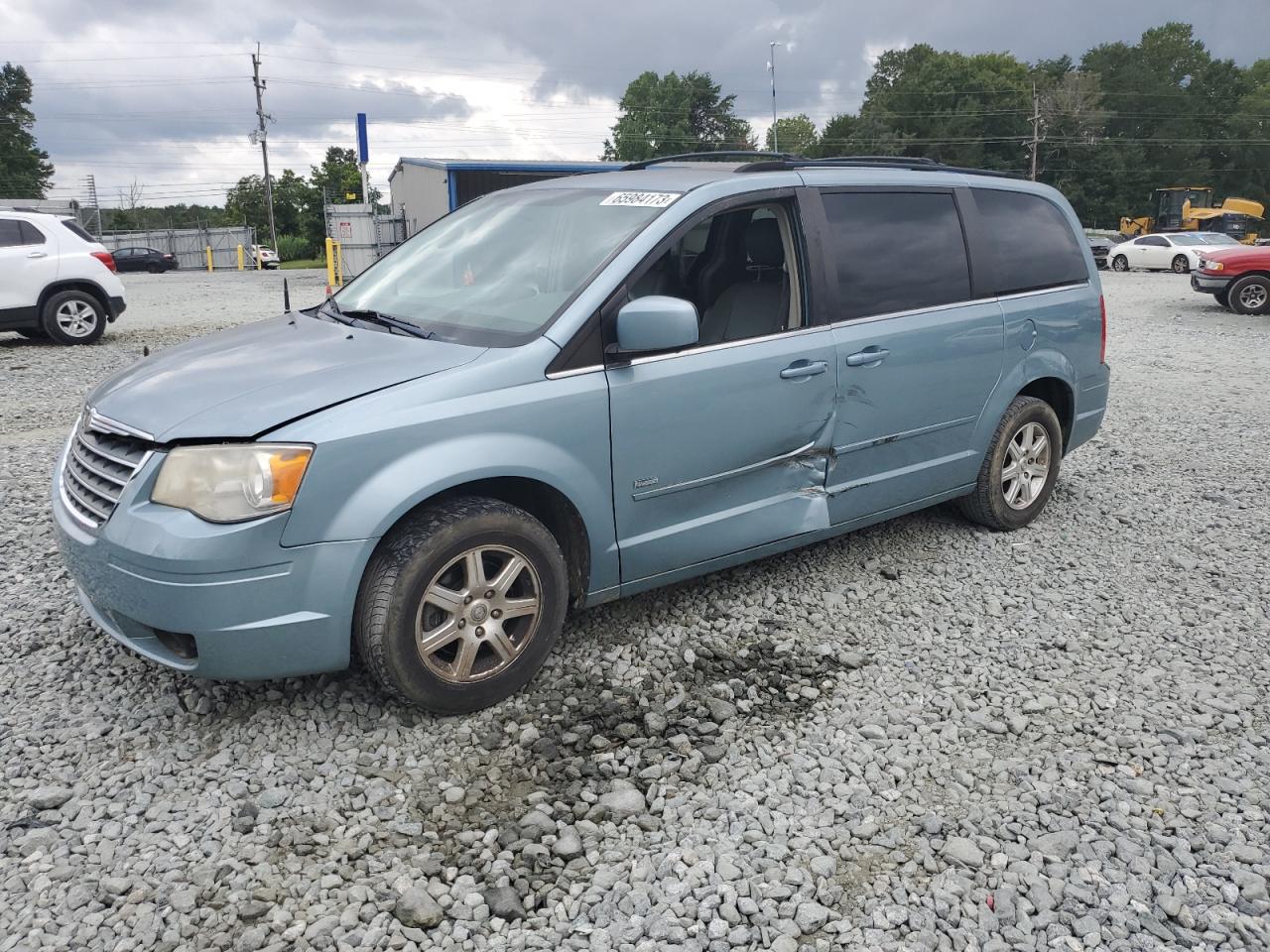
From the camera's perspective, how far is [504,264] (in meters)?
4.05

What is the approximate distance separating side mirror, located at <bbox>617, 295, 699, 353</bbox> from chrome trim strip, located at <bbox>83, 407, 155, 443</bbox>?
1.55 m

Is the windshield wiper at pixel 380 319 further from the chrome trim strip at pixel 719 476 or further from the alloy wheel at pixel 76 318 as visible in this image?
the alloy wheel at pixel 76 318

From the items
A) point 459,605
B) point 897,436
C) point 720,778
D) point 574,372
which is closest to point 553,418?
point 574,372

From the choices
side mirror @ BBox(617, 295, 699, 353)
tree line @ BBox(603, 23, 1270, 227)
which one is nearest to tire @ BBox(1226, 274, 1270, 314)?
side mirror @ BBox(617, 295, 699, 353)

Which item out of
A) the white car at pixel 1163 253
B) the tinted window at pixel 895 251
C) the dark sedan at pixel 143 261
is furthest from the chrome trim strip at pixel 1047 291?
the dark sedan at pixel 143 261

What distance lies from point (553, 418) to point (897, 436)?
184cm

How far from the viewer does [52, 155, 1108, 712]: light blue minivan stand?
10.0 feet

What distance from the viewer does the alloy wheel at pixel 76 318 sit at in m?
12.6

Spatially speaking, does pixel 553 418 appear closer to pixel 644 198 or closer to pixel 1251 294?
pixel 644 198

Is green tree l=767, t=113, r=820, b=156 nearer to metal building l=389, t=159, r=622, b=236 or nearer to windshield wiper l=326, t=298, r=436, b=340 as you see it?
metal building l=389, t=159, r=622, b=236

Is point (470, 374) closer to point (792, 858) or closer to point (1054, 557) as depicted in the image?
point (792, 858)

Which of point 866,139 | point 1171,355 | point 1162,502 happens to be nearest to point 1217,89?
point 866,139

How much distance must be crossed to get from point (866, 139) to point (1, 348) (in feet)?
259

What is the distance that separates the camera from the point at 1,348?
12656 mm
